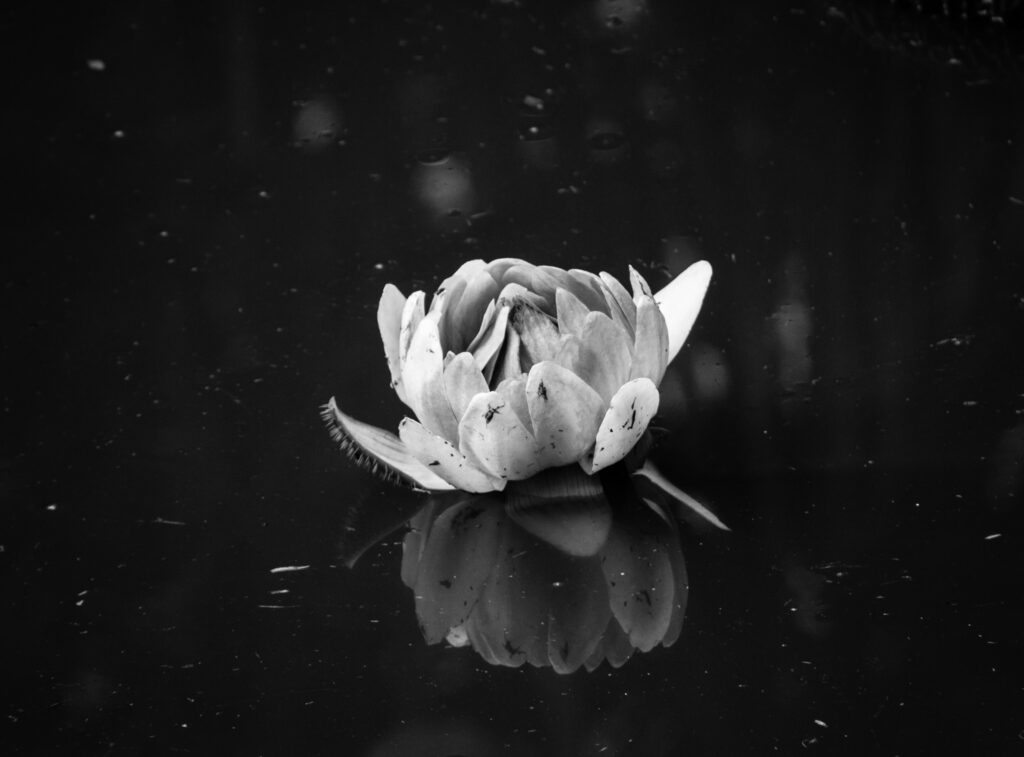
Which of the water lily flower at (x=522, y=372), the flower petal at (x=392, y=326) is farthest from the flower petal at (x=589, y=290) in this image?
the flower petal at (x=392, y=326)

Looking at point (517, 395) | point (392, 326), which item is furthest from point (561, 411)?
point (392, 326)

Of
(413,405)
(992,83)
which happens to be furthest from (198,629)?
(992,83)

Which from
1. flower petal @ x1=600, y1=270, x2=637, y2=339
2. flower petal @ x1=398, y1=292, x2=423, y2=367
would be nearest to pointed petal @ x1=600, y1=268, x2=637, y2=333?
flower petal @ x1=600, y1=270, x2=637, y2=339

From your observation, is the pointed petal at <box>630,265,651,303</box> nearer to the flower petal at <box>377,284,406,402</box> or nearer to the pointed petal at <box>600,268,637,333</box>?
the pointed petal at <box>600,268,637,333</box>

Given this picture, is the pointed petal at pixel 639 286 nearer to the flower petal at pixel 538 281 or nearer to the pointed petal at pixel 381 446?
the flower petal at pixel 538 281

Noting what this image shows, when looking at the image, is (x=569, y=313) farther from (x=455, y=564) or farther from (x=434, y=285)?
(x=434, y=285)

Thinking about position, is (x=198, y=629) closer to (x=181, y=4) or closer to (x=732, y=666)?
(x=732, y=666)

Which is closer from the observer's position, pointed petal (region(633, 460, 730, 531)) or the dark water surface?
the dark water surface
